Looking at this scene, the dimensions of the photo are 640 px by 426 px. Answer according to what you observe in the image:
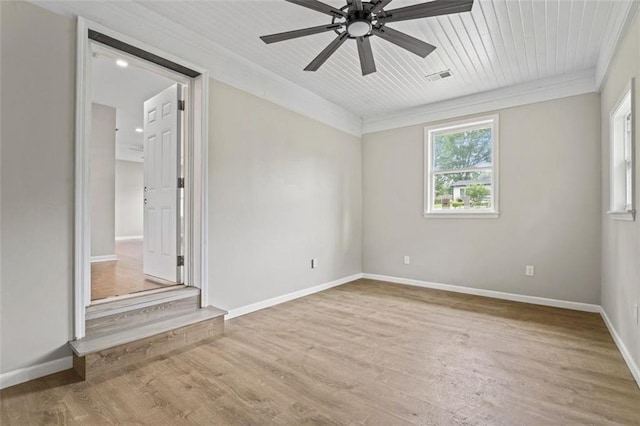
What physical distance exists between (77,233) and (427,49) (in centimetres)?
291

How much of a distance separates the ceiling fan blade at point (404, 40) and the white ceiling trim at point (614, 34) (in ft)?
4.62

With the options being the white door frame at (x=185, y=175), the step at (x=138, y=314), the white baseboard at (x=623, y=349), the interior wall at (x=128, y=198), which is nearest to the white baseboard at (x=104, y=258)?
the white door frame at (x=185, y=175)

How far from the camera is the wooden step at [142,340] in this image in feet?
7.00

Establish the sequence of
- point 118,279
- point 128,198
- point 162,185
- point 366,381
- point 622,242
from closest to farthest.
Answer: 1. point 366,381
2. point 622,242
3. point 162,185
4. point 118,279
5. point 128,198

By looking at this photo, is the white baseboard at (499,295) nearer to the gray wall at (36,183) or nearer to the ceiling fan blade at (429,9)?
the ceiling fan blade at (429,9)

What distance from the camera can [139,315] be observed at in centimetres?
263

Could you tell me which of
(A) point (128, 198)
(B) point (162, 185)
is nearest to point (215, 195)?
(B) point (162, 185)

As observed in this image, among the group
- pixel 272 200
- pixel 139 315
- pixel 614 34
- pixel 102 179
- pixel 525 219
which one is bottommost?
pixel 139 315

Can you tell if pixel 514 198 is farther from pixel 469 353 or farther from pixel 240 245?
pixel 240 245

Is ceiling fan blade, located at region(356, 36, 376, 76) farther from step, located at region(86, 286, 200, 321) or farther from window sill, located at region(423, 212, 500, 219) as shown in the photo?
window sill, located at region(423, 212, 500, 219)

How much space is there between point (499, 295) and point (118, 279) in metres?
4.81

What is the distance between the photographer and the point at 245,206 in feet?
11.6


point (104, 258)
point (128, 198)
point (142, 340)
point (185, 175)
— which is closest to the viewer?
point (142, 340)

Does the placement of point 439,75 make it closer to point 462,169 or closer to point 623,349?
point 462,169
